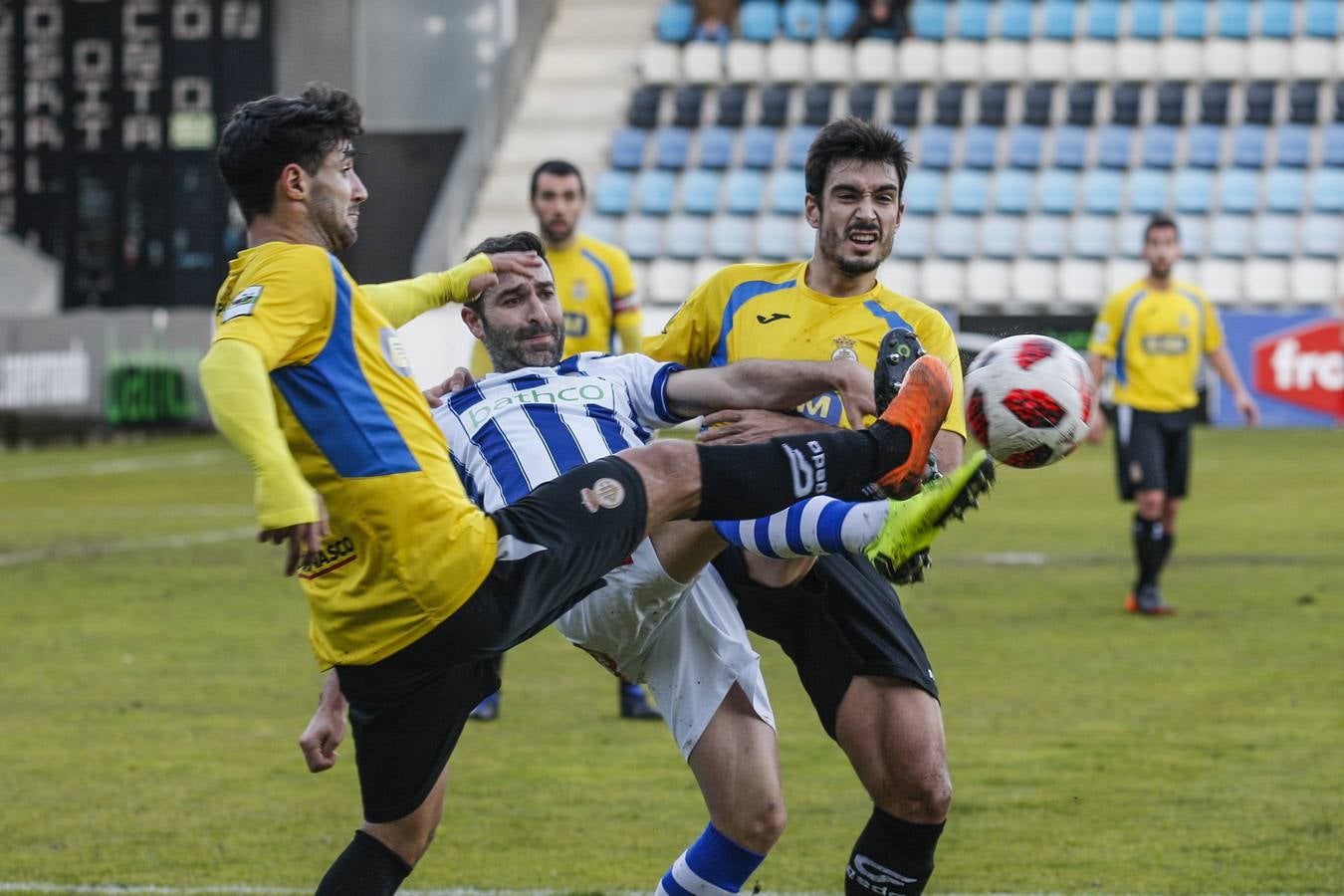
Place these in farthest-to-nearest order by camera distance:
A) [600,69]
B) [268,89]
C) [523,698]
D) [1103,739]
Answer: [600,69] → [268,89] → [523,698] → [1103,739]

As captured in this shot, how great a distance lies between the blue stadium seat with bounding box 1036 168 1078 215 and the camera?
84.7 feet

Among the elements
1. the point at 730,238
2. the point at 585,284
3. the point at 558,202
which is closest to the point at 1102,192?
the point at 730,238

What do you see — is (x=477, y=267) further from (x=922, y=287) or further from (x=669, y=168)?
(x=669, y=168)

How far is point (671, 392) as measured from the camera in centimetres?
471

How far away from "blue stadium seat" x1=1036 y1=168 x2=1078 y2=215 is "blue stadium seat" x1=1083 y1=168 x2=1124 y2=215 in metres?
0.17

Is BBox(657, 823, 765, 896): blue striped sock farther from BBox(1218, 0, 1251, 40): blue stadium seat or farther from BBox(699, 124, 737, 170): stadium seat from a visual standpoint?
BBox(1218, 0, 1251, 40): blue stadium seat

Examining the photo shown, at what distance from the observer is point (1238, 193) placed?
2556 centimetres

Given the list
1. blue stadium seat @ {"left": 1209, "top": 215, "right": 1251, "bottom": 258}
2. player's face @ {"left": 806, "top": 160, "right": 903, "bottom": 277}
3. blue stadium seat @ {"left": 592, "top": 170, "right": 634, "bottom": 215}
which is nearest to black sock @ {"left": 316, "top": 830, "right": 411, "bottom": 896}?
player's face @ {"left": 806, "top": 160, "right": 903, "bottom": 277}

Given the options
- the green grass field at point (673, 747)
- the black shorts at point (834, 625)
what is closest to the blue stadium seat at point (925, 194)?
the green grass field at point (673, 747)

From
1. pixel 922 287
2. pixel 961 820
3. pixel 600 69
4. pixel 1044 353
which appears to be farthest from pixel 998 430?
pixel 600 69

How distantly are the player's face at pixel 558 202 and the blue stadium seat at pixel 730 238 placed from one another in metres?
16.9

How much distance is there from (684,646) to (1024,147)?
22656 millimetres

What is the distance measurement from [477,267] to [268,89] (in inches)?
913

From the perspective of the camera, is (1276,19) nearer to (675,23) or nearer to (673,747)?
(675,23)
